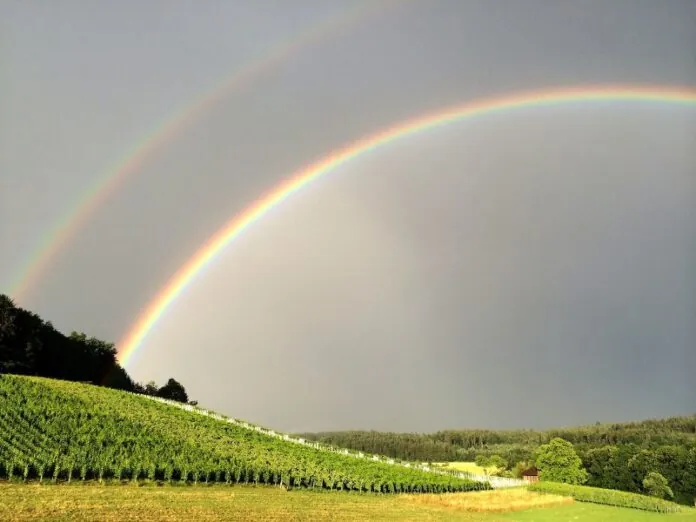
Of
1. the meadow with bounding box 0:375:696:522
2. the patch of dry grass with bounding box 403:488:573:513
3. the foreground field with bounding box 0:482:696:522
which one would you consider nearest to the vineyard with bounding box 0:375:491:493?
the meadow with bounding box 0:375:696:522

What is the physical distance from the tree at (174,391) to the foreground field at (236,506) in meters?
102

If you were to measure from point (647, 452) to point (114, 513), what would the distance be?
11138 cm

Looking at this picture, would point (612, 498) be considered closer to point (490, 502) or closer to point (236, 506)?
point (490, 502)

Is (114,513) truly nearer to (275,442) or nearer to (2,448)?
(2,448)

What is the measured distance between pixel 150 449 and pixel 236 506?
818 inches

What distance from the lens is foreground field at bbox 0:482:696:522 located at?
29750 millimetres

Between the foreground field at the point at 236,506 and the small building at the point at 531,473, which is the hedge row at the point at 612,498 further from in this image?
the small building at the point at 531,473

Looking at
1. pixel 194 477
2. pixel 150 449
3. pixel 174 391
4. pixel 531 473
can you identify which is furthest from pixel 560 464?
pixel 194 477

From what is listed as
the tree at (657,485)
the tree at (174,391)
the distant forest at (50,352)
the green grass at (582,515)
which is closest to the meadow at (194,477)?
the green grass at (582,515)

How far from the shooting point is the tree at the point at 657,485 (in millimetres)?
103137

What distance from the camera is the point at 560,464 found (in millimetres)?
124750

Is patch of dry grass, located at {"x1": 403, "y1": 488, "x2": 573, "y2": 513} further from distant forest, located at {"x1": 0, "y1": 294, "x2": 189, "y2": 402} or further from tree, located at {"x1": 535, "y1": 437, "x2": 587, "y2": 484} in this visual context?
distant forest, located at {"x1": 0, "y1": 294, "x2": 189, "y2": 402}

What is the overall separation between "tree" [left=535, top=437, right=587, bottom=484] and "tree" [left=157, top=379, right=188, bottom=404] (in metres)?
89.0

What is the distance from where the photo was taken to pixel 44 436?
49500mm
